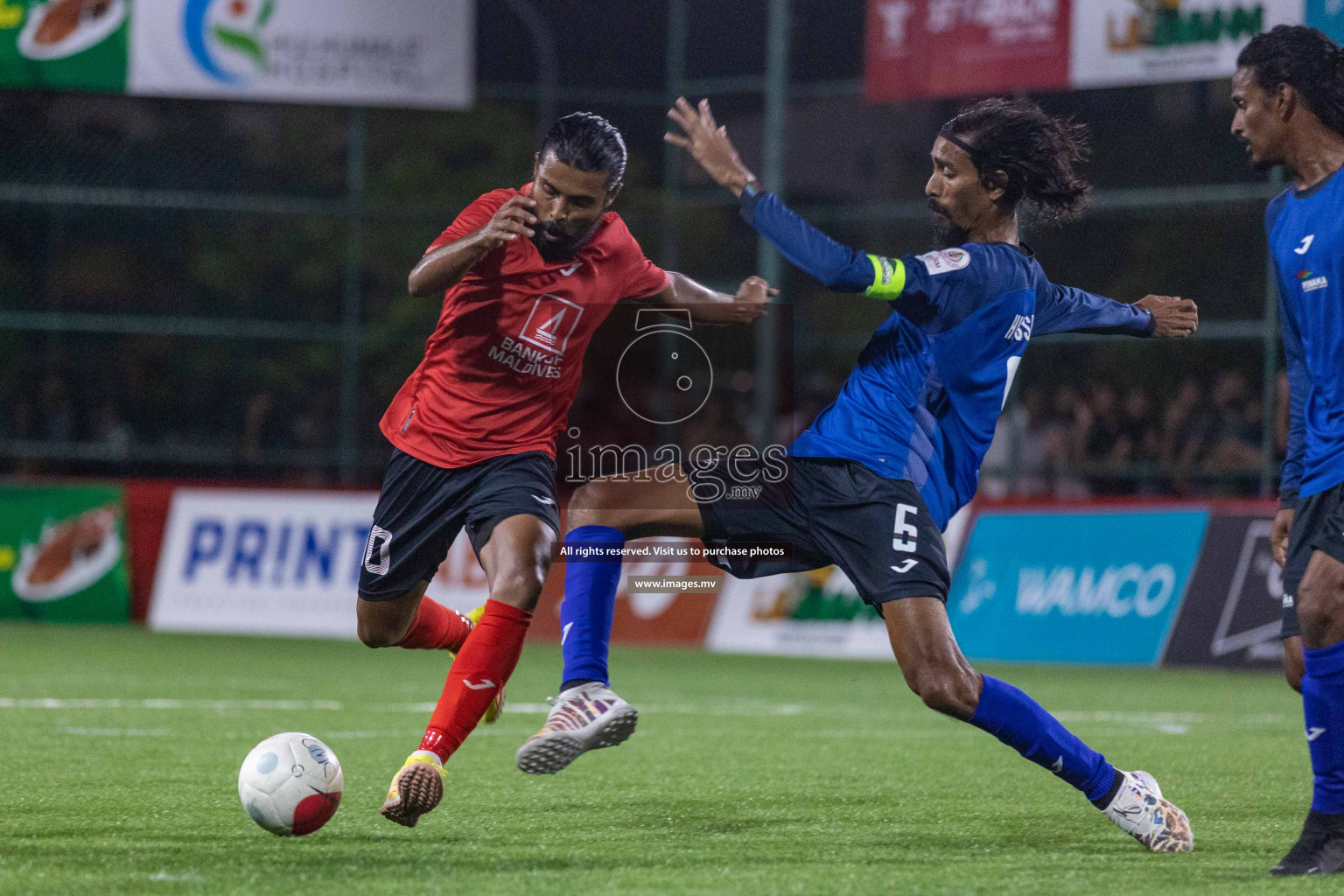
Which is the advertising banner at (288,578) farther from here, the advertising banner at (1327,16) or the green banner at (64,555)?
the advertising banner at (1327,16)

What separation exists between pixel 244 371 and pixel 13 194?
9.92 feet

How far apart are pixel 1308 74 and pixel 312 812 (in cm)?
349

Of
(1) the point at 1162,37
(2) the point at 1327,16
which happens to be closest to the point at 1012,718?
(2) the point at 1327,16

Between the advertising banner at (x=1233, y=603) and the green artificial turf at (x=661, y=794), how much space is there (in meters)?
0.80

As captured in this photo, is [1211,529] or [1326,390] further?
[1211,529]

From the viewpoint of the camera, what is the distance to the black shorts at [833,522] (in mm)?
5207

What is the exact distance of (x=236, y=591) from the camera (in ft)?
51.4

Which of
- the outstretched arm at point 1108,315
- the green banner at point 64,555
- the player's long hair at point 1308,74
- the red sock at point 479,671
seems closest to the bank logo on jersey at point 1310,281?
the player's long hair at point 1308,74

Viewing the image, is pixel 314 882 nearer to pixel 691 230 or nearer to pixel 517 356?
pixel 517 356

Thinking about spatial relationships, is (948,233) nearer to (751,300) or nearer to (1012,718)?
(751,300)

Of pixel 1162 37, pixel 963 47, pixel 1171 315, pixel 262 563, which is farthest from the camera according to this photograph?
pixel 963 47

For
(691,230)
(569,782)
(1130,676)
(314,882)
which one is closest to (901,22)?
(691,230)

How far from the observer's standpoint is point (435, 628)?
685 cm

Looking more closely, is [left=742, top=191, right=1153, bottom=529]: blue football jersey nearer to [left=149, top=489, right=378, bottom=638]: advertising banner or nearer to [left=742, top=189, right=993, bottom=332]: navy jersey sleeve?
[left=742, top=189, right=993, bottom=332]: navy jersey sleeve
